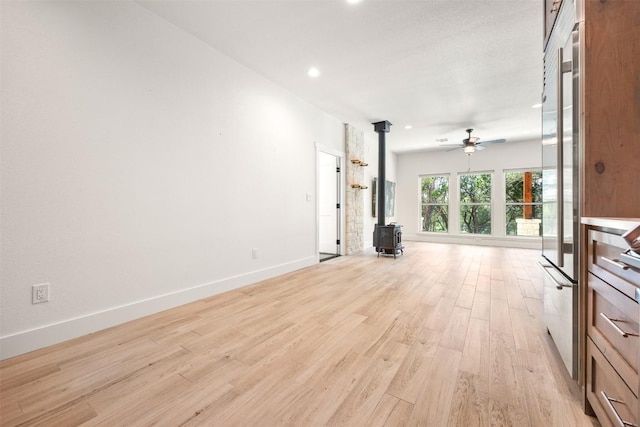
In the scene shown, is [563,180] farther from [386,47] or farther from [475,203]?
Result: [475,203]

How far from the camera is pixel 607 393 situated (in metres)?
1.03

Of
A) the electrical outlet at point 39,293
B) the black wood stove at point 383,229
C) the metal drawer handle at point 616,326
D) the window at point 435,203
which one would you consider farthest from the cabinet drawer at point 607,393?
the window at point 435,203

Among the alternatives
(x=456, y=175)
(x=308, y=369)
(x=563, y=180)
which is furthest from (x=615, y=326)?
(x=456, y=175)

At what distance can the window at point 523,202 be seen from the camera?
6816 mm

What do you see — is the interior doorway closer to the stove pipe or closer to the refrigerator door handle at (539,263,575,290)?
the stove pipe

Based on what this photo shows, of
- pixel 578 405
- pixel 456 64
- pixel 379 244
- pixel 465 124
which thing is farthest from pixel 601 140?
pixel 465 124

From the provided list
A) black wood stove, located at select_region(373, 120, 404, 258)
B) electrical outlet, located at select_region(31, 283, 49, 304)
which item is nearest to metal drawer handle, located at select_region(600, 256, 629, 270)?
electrical outlet, located at select_region(31, 283, 49, 304)

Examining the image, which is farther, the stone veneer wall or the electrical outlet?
the stone veneer wall

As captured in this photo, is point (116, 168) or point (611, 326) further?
point (116, 168)

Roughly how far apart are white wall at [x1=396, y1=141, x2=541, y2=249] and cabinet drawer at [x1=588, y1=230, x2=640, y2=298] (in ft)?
23.1

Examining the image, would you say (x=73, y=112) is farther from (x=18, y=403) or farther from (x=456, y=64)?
(x=456, y=64)

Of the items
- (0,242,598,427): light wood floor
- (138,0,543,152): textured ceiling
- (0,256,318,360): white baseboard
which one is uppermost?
(138,0,543,152): textured ceiling

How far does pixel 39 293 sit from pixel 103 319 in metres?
0.46

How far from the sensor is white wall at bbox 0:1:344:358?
1.80 m
